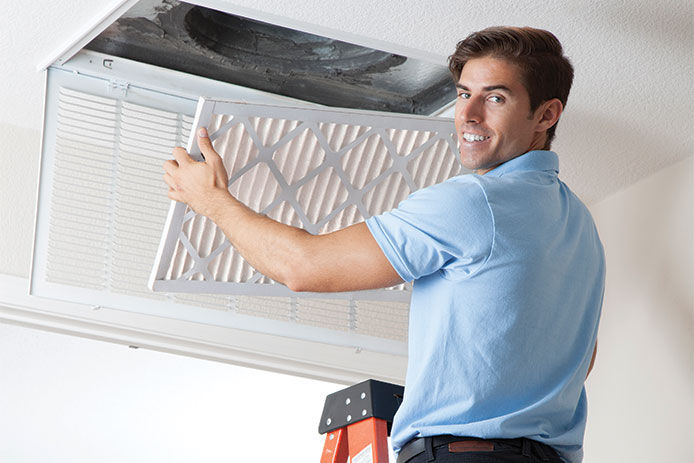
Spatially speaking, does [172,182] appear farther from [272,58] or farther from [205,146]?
[272,58]

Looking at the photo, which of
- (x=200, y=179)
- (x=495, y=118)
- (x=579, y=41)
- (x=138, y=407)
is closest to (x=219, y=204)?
(x=200, y=179)

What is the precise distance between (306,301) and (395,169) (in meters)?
0.64

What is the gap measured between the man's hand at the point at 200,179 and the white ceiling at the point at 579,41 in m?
0.40

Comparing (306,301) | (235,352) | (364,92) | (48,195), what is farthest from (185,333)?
(364,92)

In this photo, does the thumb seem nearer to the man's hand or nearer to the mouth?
the man's hand

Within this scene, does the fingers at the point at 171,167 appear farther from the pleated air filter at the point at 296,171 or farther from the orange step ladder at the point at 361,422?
the orange step ladder at the point at 361,422

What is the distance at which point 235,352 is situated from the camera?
2707 mm

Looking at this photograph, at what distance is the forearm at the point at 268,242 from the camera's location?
1319 mm

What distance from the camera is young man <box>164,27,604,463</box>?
1.23 meters

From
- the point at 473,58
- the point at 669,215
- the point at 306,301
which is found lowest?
the point at 306,301

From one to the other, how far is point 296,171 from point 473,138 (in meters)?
0.50

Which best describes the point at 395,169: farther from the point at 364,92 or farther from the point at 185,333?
the point at 185,333

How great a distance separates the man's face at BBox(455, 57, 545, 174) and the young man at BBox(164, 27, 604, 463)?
0.15 feet

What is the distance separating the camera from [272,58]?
2.12 metres
